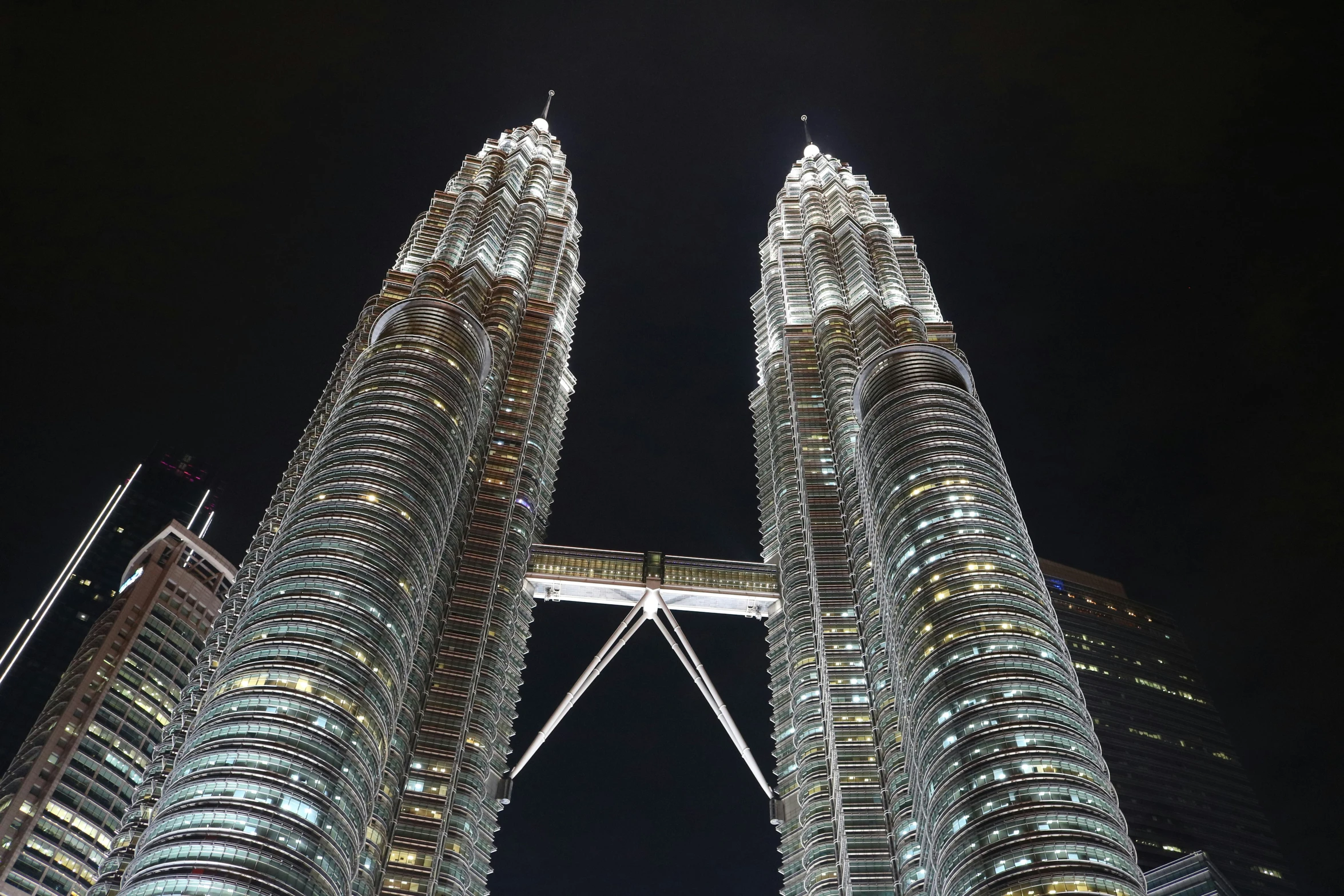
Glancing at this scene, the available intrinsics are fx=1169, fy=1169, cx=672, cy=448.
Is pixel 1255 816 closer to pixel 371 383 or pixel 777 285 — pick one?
pixel 777 285

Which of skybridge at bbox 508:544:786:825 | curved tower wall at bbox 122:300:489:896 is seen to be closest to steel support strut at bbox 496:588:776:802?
skybridge at bbox 508:544:786:825

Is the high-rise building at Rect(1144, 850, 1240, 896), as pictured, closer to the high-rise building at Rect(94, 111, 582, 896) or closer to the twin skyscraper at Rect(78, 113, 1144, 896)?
the twin skyscraper at Rect(78, 113, 1144, 896)

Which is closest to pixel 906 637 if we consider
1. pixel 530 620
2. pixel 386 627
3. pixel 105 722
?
pixel 386 627

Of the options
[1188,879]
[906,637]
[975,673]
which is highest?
[906,637]

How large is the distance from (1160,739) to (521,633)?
308 feet

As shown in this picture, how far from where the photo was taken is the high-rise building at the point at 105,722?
136m

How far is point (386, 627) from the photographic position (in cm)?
9919

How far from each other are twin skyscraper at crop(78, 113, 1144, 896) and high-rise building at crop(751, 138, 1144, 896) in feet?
0.93

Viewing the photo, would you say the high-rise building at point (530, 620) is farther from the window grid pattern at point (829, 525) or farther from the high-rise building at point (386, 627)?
the window grid pattern at point (829, 525)

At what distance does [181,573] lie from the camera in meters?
175

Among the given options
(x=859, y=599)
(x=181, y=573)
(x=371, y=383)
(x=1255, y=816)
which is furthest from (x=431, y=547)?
(x=1255, y=816)

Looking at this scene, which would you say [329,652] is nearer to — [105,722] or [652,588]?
[652,588]

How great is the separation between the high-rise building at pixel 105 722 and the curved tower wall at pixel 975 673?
9227 centimetres

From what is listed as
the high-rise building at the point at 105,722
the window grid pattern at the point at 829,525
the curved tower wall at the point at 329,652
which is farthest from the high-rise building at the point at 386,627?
the high-rise building at the point at 105,722
